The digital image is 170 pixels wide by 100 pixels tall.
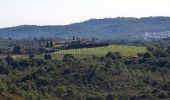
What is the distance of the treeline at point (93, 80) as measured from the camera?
2785 inches

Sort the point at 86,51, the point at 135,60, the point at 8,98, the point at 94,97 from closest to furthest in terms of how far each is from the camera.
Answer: the point at 8,98 < the point at 94,97 < the point at 135,60 < the point at 86,51

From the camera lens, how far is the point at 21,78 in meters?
82.1

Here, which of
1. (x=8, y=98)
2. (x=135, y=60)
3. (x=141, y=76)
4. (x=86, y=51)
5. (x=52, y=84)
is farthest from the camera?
(x=86, y=51)

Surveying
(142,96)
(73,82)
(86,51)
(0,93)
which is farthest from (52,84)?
(86,51)

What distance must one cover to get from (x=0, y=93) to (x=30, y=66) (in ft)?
151

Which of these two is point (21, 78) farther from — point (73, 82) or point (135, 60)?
point (135, 60)

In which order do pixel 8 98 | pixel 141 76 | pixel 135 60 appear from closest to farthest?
pixel 8 98 → pixel 141 76 → pixel 135 60

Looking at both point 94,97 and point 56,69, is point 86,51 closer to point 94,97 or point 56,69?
point 56,69

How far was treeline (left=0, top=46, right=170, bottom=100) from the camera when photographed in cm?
7075

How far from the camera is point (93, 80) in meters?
81.8

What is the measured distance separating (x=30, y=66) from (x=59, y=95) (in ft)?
103

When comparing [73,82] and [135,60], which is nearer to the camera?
[73,82]

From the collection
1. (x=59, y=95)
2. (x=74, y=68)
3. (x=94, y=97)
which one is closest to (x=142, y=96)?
(x=94, y=97)

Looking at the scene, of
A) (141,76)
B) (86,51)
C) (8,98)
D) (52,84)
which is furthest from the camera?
(86,51)
